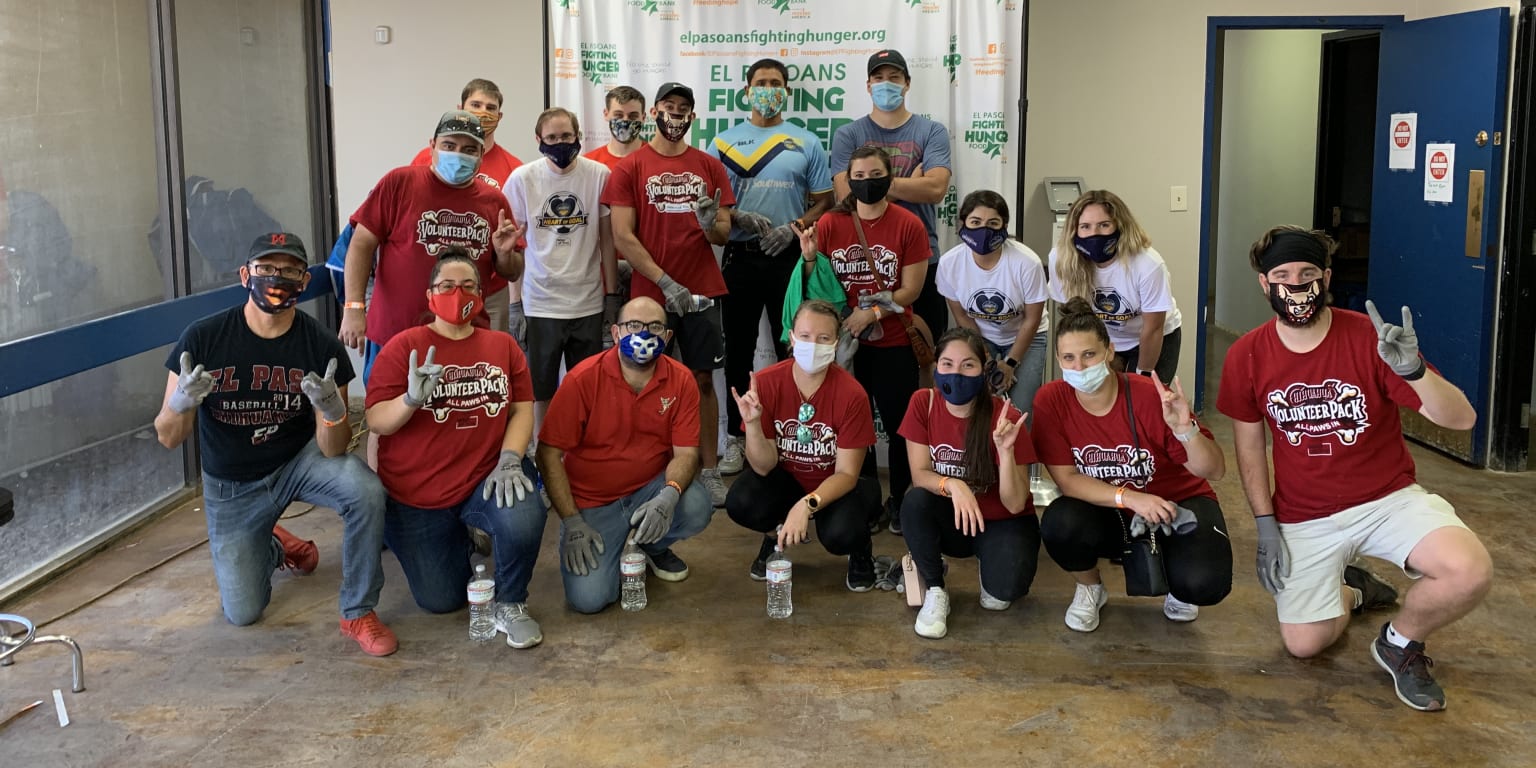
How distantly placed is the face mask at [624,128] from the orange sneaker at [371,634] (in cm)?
232

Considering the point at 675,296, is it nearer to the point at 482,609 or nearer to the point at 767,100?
the point at 767,100

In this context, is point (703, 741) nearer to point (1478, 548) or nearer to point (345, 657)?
point (345, 657)

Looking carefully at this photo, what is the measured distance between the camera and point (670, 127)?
521 centimetres

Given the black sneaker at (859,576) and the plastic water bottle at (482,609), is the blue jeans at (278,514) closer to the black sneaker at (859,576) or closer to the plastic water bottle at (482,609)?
the plastic water bottle at (482,609)

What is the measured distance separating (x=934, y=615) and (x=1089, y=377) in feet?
2.92

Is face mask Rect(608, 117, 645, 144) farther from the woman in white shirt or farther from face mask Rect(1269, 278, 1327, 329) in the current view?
face mask Rect(1269, 278, 1327, 329)

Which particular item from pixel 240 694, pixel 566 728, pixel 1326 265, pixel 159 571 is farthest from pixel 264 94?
pixel 1326 265

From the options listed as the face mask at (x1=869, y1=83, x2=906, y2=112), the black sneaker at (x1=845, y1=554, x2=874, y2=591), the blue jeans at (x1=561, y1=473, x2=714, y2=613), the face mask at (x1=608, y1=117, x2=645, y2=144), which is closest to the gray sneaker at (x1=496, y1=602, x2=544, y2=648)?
the blue jeans at (x1=561, y1=473, x2=714, y2=613)

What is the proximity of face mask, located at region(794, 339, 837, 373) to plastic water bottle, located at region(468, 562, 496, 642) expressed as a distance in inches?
48.4

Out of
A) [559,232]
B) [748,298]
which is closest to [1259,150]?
[748,298]

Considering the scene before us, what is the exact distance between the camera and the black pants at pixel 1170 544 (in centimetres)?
389

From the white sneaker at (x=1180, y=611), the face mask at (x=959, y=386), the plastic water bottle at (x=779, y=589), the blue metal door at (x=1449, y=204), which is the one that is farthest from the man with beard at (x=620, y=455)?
the blue metal door at (x=1449, y=204)

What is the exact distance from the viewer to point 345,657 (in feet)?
12.9

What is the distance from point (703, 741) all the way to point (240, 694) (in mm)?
1356
